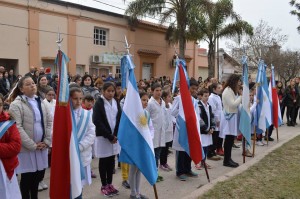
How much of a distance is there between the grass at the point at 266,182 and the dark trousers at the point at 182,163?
0.84 metres

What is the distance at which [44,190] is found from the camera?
5484mm

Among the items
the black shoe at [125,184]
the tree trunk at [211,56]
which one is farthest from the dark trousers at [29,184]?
the tree trunk at [211,56]

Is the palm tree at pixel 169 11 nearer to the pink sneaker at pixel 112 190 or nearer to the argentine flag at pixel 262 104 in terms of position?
the argentine flag at pixel 262 104

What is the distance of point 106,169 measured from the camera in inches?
209

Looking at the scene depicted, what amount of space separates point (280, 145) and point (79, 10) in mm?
12234

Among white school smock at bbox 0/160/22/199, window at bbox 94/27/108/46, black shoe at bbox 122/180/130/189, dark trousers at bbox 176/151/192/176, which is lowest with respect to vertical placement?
black shoe at bbox 122/180/130/189

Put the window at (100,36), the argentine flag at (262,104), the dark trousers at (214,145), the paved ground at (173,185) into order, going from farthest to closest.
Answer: the window at (100,36), the argentine flag at (262,104), the dark trousers at (214,145), the paved ground at (173,185)

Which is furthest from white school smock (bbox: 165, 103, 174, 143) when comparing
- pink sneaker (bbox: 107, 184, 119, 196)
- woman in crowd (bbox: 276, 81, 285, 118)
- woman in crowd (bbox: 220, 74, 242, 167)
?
woman in crowd (bbox: 276, 81, 285, 118)

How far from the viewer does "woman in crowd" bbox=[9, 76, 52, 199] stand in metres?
4.21

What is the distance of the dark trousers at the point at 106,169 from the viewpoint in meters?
5.27

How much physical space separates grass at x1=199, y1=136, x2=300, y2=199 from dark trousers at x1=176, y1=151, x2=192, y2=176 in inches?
33.1

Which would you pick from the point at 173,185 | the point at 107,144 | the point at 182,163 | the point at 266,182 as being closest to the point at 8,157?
the point at 107,144

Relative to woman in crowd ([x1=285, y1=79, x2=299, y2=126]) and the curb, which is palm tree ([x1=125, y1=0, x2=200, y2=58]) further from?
the curb

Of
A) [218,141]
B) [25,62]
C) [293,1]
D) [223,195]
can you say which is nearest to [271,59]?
[293,1]
